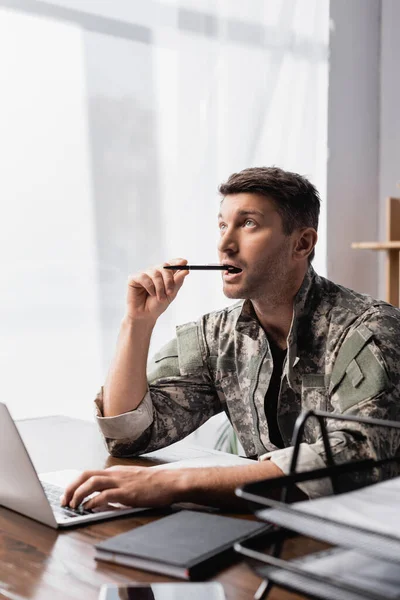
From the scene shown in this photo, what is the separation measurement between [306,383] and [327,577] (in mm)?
926

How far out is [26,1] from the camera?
2654 mm

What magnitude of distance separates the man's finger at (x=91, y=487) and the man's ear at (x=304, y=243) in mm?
739

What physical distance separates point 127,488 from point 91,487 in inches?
2.1

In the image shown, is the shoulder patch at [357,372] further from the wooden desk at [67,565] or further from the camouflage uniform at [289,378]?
the wooden desk at [67,565]

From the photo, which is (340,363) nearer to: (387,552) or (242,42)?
(387,552)

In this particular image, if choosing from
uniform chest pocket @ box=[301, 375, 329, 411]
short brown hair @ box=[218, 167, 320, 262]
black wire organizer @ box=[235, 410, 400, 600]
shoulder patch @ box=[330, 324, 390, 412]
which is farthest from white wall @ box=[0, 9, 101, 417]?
black wire organizer @ box=[235, 410, 400, 600]

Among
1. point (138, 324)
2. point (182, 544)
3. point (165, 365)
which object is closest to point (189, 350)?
point (165, 365)

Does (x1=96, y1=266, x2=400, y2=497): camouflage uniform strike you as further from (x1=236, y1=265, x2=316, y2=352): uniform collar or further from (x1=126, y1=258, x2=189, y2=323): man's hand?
(x1=126, y1=258, x2=189, y2=323): man's hand

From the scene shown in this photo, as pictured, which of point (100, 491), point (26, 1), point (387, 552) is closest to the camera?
point (387, 552)

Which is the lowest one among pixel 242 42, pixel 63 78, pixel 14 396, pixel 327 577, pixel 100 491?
pixel 14 396

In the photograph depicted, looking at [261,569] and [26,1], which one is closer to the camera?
[261,569]

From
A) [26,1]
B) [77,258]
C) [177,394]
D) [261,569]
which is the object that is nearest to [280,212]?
[177,394]

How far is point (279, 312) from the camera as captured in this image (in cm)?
164

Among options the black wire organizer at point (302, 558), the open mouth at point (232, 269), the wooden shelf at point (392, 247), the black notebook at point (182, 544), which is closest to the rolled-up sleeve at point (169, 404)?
the open mouth at point (232, 269)
